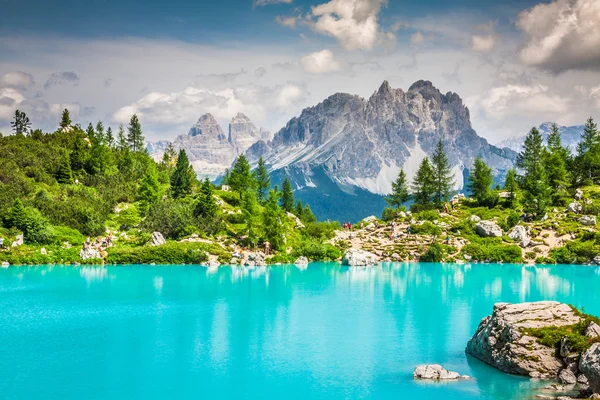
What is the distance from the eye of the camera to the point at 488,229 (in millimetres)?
78188

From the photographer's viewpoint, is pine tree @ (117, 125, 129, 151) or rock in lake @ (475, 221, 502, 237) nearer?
rock in lake @ (475, 221, 502, 237)

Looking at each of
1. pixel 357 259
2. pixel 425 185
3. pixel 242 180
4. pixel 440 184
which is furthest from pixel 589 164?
pixel 242 180

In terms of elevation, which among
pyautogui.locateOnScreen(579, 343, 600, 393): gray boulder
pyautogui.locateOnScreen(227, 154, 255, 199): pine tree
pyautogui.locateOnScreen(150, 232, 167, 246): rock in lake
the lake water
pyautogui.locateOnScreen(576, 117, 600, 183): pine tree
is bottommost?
the lake water

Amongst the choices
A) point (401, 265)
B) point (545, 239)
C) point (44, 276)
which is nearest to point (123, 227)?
point (44, 276)

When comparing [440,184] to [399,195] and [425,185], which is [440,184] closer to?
[425,185]

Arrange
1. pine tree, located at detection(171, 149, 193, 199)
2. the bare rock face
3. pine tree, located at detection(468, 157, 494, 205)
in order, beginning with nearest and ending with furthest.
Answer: the bare rock face, pine tree, located at detection(171, 149, 193, 199), pine tree, located at detection(468, 157, 494, 205)

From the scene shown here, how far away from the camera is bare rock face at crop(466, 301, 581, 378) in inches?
928

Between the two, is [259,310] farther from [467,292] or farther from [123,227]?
[123,227]

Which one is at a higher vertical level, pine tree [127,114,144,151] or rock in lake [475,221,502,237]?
pine tree [127,114,144,151]

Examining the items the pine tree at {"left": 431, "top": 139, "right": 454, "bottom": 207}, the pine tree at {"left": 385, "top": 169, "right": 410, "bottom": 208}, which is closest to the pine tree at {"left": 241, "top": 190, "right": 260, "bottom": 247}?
the pine tree at {"left": 385, "top": 169, "right": 410, "bottom": 208}

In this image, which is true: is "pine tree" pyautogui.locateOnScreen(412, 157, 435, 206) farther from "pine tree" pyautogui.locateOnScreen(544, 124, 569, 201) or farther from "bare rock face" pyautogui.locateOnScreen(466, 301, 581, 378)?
"bare rock face" pyautogui.locateOnScreen(466, 301, 581, 378)

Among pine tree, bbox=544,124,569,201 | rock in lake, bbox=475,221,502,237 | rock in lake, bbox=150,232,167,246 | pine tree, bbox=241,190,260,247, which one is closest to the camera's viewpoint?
rock in lake, bbox=150,232,167,246

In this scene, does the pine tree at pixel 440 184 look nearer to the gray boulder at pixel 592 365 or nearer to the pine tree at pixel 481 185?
the pine tree at pixel 481 185

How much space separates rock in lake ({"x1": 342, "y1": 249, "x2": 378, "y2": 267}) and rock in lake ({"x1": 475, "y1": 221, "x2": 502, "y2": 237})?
17.7 m
